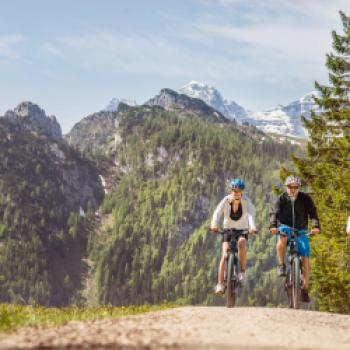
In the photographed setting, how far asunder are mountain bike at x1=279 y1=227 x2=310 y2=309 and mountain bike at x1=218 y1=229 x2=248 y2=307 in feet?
3.53

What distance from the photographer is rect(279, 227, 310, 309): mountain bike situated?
12.2m

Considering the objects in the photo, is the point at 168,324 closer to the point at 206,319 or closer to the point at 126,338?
the point at 206,319

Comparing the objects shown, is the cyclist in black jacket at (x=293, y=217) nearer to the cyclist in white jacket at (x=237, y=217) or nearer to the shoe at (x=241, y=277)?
the cyclist in white jacket at (x=237, y=217)

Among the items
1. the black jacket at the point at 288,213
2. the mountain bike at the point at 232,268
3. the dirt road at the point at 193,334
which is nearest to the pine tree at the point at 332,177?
the black jacket at the point at 288,213

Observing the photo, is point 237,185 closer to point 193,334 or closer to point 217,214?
point 217,214

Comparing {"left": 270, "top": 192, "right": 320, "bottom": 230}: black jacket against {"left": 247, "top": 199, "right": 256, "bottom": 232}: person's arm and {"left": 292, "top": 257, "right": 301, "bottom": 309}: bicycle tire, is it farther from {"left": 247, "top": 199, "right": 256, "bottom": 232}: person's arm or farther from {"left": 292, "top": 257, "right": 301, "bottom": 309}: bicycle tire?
{"left": 292, "top": 257, "right": 301, "bottom": 309}: bicycle tire

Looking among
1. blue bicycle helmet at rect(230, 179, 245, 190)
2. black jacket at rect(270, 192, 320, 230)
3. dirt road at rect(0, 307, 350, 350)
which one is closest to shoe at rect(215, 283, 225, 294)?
black jacket at rect(270, 192, 320, 230)

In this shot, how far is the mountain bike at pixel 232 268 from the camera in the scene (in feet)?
40.0

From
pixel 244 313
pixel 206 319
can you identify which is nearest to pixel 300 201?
pixel 244 313

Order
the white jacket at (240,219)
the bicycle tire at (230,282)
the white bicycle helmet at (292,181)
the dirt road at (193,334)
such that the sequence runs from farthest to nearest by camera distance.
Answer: the white bicycle helmet at (292,181) → the white jacket at (240,219) → the bicycle tire at (230,282) → the dirt road at (193,334)

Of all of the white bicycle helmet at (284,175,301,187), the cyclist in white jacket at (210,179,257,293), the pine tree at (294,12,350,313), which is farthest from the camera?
the pine tree at (294,12,350,313)

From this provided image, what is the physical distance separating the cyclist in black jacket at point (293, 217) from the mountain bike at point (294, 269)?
93 mm

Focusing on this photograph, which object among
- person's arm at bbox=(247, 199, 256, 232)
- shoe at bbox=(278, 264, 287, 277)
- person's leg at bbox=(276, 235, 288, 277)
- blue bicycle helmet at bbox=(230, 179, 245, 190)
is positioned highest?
blue bicycle helmet at bbox=(230, 179, 245, 190)

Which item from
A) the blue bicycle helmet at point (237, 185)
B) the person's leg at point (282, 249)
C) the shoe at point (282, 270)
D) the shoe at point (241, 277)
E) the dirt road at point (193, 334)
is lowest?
the dirt road at point (193, 334)
